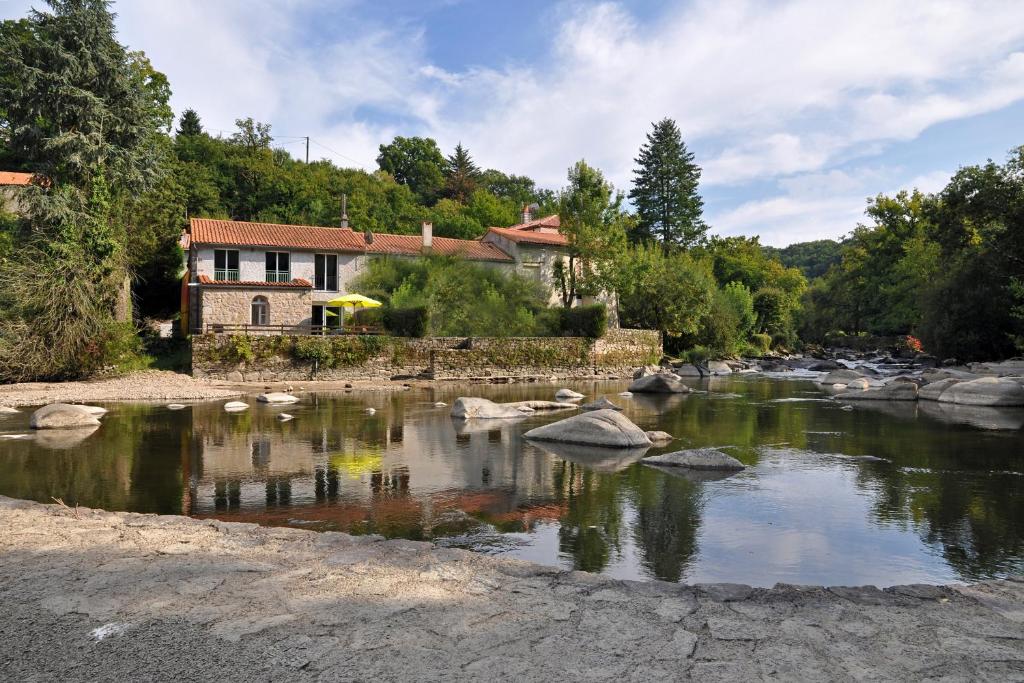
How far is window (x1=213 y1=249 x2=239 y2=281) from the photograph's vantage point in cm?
3606

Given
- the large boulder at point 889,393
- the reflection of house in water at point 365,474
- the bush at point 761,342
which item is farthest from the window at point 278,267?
the bush at point 761,342

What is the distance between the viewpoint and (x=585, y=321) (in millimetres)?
39594

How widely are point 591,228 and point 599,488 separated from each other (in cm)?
3452

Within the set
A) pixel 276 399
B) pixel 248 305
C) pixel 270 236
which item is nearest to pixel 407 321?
pixel 248 305

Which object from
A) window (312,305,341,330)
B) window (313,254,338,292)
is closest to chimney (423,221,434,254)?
window (313,254,338,292)

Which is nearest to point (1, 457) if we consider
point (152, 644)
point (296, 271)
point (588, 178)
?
point (152, 644)

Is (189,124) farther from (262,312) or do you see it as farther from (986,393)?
(986,393)

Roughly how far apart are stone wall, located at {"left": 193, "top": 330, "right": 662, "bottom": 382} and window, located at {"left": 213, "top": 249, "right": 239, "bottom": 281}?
8.26 metres

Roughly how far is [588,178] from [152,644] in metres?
41.6

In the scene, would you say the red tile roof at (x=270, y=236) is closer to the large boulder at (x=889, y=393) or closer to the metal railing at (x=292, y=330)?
the metal railing at (x=292, y=330)

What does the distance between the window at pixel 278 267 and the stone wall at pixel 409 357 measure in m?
8.36

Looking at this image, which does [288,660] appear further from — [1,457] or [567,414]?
[567,414]

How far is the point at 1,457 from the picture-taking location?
11.7 m

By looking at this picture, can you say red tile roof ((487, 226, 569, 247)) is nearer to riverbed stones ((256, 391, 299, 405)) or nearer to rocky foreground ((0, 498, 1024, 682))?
riverbed stones ((256, 391, 299, 405))
